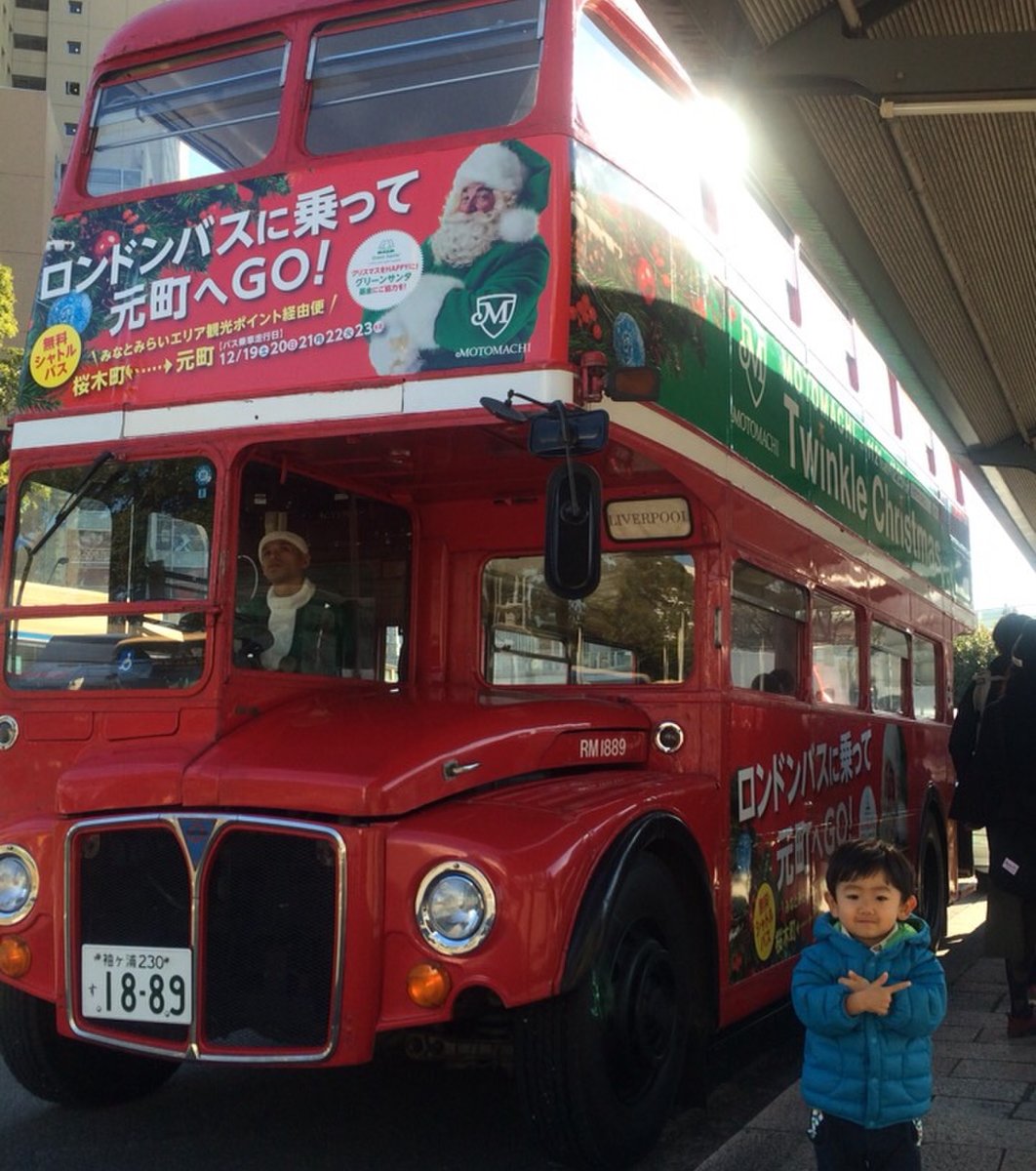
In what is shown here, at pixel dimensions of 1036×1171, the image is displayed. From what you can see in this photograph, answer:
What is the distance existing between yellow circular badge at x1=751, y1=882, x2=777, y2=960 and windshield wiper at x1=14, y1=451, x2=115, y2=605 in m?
3.05

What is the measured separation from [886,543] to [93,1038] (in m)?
6.03

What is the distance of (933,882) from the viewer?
9.56 meters

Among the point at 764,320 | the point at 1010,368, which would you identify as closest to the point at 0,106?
the point at 1010,368

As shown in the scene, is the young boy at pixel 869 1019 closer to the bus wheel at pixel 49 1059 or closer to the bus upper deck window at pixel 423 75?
the bus wheel at pixel 49 1059

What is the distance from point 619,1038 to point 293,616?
188 centimetres

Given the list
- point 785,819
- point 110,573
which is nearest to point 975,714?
point 785,819

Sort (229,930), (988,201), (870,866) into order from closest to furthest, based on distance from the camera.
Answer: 1. (870,866)
2. (229,930)
3. (988,201)

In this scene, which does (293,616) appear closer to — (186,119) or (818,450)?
(186,119)

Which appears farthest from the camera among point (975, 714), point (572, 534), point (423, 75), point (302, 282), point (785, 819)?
point (975, 714)

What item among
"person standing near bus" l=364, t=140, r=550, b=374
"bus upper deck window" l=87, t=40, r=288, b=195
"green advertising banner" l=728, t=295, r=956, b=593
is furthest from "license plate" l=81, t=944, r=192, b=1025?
"green advertising banner" l=728, t=295, r=956, b=593

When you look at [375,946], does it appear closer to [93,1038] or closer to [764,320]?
[93,1038]

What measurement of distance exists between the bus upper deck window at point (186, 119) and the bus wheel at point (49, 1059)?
3.02 metres

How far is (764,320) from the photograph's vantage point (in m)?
6.49

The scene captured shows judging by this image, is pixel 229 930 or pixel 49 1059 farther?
pixel 49 1059
